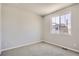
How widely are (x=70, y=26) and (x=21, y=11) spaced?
7.40ft

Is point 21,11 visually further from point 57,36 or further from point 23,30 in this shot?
point 57,36

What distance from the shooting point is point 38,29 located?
492cm

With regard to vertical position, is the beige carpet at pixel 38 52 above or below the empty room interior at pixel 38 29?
below

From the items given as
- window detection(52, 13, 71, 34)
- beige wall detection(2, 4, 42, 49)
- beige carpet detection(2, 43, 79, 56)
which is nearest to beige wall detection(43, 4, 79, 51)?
window detection(52, 13, 71, 34)

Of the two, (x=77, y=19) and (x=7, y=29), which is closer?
(x=77, y=19)

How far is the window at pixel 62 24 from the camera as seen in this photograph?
3662mm

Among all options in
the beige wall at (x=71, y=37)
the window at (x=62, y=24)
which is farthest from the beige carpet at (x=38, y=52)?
the window at (x=62, y=24)

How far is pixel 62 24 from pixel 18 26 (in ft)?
6.58

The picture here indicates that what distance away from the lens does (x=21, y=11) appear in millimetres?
4062

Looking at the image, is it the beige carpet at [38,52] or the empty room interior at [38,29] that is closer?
the beige carpet at [38,52]

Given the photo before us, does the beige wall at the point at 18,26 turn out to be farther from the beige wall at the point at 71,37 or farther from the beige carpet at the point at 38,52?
the beige wall at the point at 71,37

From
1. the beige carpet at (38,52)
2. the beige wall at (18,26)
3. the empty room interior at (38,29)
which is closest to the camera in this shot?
the beige carpet at (38,52)

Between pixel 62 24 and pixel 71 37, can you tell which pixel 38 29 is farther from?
pixel 71 37

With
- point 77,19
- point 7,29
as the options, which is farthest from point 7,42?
point 77,19
